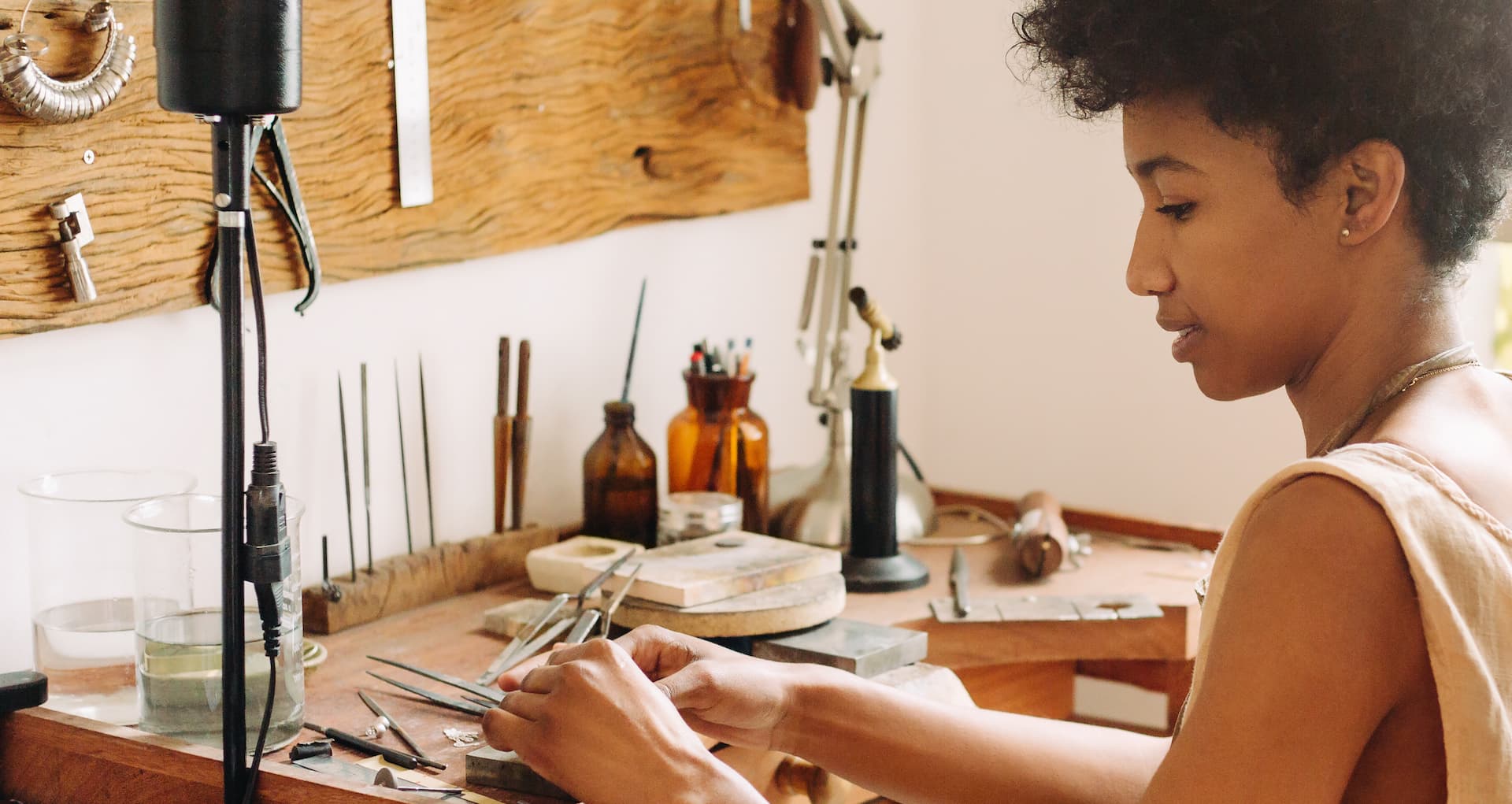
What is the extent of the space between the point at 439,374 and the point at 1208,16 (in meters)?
0.96

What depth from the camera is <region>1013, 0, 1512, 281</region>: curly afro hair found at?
0.93m

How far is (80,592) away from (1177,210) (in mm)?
933

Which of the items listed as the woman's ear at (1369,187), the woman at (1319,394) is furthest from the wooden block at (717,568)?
the woman's ear at (1369,187)

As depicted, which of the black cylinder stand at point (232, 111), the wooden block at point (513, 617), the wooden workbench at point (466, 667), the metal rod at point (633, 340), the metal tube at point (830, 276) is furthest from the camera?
the metal tube at point (830, 276)

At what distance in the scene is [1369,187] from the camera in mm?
953

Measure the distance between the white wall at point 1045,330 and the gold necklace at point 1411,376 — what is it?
3.94 ft

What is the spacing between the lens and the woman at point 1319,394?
2.82 ft

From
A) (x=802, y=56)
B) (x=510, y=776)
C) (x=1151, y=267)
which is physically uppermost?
(x=802, y=56)

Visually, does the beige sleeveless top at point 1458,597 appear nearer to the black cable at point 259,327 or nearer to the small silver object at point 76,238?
the black cable at point 259,327

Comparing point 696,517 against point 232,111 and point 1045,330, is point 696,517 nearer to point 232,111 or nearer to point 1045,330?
point 232,111

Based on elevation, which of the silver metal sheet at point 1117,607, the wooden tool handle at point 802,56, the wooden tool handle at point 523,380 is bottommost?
the silver metal sheet at point 1117,607

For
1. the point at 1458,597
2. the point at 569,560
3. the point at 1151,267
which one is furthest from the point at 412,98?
the point at 1458,597

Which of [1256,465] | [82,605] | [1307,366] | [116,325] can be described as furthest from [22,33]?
[1256,465]

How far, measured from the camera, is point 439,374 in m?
1.63
